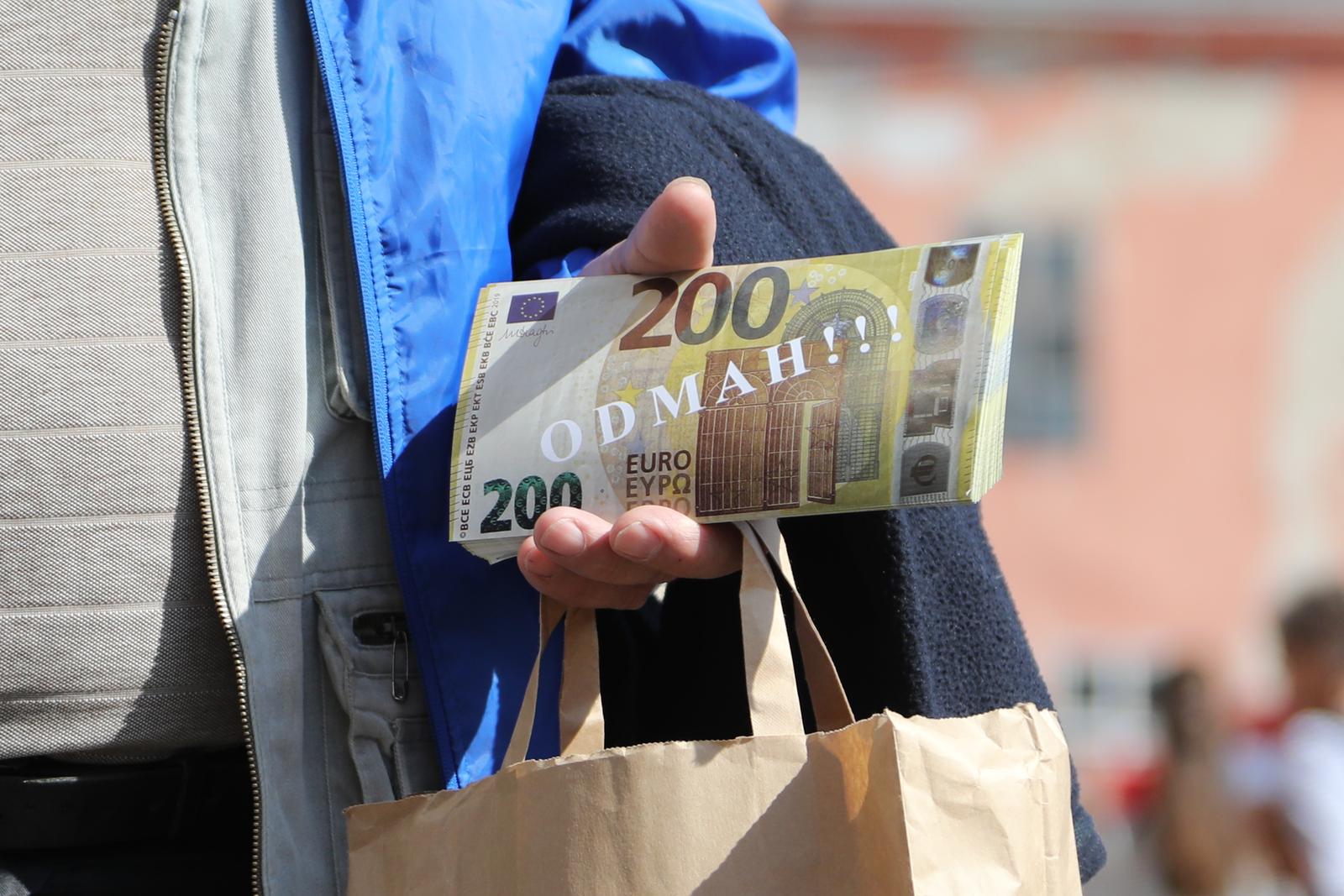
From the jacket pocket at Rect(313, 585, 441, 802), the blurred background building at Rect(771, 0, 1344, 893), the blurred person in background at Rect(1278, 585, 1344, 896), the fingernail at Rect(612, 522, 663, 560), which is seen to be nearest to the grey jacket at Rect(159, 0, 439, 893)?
the jacket pocket at Rect(313, 585, 441, 802)

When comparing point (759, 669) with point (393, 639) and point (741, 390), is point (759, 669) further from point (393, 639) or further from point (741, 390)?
point (393, 639)

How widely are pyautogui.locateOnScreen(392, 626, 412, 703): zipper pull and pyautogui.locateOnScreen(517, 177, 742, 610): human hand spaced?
0.13 metres

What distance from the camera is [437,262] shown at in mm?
962

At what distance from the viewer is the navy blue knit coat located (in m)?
0.97

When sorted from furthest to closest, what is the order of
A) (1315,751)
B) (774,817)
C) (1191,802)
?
(1191,802)
(1315,751)
(774,817)

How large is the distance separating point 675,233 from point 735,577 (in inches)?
11.5

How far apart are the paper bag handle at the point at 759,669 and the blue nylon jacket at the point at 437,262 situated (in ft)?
0.25

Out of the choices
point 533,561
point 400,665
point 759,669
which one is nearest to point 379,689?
point 400,665

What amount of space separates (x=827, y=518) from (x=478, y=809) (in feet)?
1.13

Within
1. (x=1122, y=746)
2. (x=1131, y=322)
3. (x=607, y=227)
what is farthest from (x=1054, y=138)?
(x=607, y=227)

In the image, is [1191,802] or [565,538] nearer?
[565,538]

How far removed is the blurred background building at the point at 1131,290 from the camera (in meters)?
6.58

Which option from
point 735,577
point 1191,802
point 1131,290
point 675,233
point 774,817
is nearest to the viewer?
point 774,817

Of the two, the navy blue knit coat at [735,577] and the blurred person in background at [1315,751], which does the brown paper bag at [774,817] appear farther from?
the blurred person in background at [1315,751]
